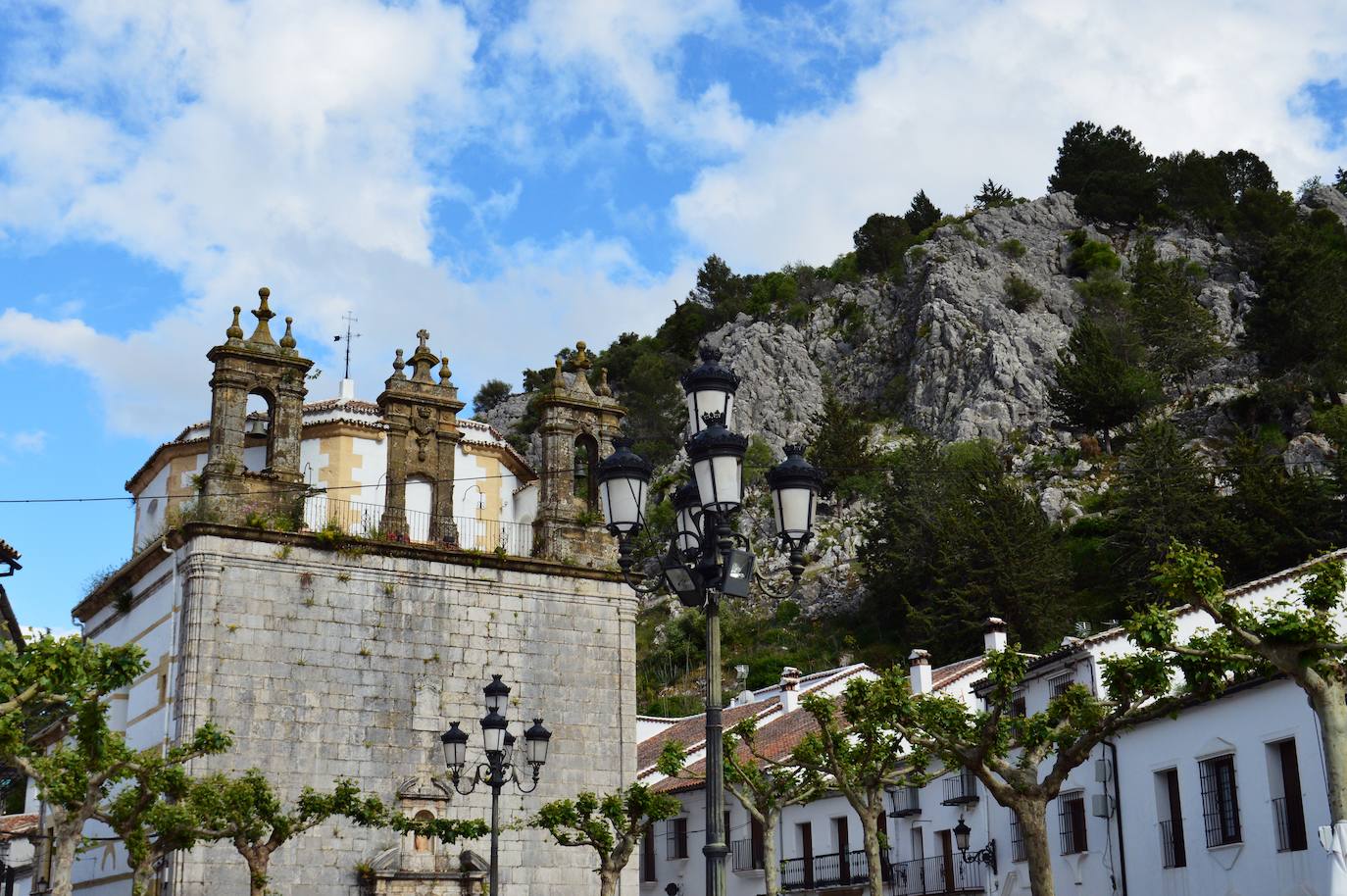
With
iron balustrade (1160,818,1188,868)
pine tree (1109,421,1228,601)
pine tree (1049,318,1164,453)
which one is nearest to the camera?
iron balustrade (1160,818,1188,868)

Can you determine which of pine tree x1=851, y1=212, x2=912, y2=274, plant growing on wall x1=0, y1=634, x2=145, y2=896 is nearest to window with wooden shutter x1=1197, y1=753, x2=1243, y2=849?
plant growing on wall x1=0, y1=634, x2=145, y2=896

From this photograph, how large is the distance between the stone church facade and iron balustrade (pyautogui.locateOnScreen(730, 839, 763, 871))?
12.5 metres

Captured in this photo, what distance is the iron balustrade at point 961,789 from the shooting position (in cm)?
2884

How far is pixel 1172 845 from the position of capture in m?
23.2

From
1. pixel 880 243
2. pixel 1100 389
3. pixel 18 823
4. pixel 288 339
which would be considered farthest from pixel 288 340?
pixel 880 243

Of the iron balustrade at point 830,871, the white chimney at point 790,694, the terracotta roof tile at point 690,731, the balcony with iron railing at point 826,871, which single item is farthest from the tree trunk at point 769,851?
the white chimney at point 790,694

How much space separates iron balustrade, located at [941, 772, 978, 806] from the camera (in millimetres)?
28844

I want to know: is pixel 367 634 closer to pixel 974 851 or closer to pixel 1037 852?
pixel 1037 852

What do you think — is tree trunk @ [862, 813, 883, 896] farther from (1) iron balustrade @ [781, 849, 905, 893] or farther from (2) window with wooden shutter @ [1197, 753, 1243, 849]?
(1) iron balustrade @ [781, 849, 905, 893]

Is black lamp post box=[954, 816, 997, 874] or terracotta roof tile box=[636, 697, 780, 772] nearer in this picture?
black lamp post box=[954, 816, 997, 874]

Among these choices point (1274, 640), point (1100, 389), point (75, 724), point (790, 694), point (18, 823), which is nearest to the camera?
point (1274, 640)

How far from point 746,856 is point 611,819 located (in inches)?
608

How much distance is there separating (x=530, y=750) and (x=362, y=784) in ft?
17.8

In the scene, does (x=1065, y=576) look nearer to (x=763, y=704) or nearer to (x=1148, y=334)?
(x=763, y=704)
